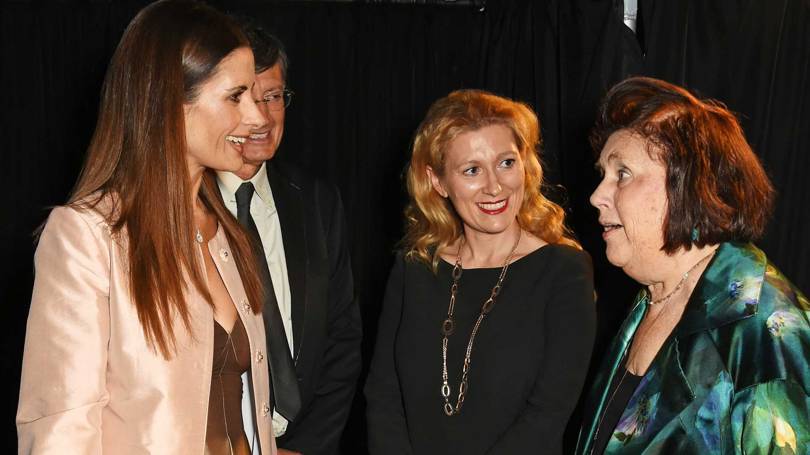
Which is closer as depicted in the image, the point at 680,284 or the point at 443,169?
the point at 680,284

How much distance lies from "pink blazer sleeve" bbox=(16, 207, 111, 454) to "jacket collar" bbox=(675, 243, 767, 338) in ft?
3.79

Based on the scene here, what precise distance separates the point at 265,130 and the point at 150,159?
87 cm

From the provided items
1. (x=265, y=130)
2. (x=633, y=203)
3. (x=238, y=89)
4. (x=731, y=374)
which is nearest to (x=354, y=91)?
(x=265, y=130)

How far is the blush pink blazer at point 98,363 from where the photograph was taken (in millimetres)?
1621

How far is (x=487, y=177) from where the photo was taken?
2.48 metres

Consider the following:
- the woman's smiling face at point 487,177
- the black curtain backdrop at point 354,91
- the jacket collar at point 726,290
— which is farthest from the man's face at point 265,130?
the black curtain backdrop at point 354,91

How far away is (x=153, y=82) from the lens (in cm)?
172

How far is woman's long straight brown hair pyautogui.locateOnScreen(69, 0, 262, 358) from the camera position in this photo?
5.65 feet

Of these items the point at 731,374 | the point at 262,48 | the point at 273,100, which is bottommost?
the point at 731,374

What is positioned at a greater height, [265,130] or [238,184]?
[265,130]

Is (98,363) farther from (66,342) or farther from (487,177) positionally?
(487,177)

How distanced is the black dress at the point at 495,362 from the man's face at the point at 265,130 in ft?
1.97

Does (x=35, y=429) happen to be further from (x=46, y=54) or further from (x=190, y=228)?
(x=46, y=54)

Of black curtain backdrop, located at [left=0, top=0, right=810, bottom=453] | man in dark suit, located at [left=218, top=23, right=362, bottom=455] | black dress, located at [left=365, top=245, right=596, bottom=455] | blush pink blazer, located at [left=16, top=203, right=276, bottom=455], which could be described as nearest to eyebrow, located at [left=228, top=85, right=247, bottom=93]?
blush pink blazer, located at [left=16, top=203, right=276, bottom=455]
